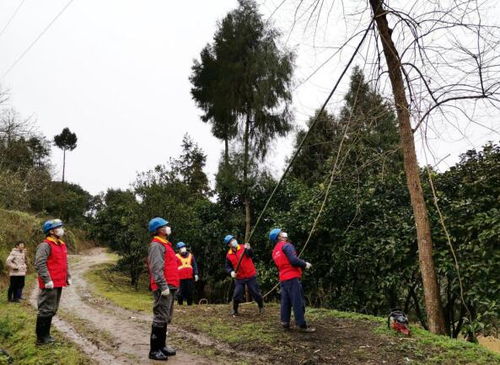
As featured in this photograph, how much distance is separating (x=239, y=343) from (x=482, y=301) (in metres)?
4.18

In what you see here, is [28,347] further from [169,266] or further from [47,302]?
[169,266]

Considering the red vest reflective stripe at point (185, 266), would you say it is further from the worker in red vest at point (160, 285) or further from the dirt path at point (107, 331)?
the worker in red vest at point (160, 285)

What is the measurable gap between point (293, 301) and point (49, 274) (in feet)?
12.5

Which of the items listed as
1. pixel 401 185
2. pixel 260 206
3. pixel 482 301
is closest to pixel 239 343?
pixel 482 301

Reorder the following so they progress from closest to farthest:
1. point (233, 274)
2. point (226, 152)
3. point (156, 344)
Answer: point (156, 344)
point (233, 274)
point (226, 152)

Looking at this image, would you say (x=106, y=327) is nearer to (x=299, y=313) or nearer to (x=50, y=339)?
(x=50, y=339)

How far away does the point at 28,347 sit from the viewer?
21.4 ft

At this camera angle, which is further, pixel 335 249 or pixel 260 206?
pixel 260 206

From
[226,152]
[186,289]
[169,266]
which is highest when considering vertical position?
[226,152]

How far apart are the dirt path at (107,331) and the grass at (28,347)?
235 millimetres

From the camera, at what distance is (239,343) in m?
6.57

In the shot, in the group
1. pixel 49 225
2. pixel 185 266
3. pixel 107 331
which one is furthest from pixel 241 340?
pixel 185 266

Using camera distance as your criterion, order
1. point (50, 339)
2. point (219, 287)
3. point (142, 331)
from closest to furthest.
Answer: point (50, 339), point (142, 331), point (219, 287)

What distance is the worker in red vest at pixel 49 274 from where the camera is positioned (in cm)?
613
